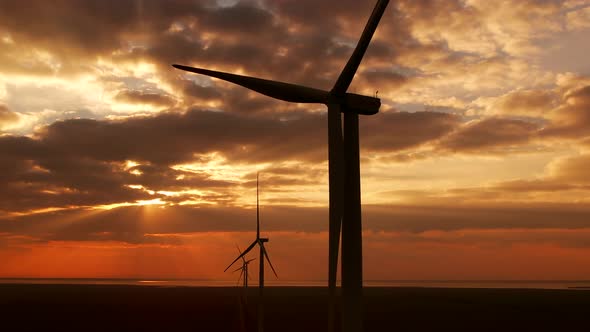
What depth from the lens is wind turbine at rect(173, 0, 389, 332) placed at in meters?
21.6

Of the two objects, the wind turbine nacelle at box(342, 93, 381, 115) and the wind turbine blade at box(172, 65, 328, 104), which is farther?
the wind turbine blade at box(172, 65, 328, 104)

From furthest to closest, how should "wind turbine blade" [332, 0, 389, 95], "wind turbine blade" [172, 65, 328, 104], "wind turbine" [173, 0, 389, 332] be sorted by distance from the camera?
1. "wind turbine blade" [172, 65, 328, 104]
2. "wind turbine blade" [332, 0, 389, 95]
3. "wind turbine" [173, 0, 389, 332]

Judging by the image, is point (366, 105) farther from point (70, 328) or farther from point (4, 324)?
point (4, 324)

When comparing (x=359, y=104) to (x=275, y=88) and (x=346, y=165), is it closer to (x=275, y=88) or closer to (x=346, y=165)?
(x=346, y=165)

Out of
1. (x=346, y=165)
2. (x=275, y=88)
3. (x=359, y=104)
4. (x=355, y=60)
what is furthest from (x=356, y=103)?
(x=275, y=88)

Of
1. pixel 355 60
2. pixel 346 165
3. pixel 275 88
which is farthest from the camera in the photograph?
pixel 275 88

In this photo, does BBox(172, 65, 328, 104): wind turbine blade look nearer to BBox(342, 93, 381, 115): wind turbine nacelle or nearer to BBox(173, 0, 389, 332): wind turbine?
BBox(173, 0, 389, 332): wind turbine

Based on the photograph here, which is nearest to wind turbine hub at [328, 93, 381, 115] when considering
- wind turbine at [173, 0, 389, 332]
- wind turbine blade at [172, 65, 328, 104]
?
wind turbine at [173, 0, 389, 332]

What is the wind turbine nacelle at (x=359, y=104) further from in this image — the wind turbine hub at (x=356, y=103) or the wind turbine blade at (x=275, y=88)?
the wind turbine blade at (x=275, y=88)

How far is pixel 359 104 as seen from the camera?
2484 cm

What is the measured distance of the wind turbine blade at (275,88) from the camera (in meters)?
26.3

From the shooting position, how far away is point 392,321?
9062 cm

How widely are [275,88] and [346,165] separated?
5.91 metres

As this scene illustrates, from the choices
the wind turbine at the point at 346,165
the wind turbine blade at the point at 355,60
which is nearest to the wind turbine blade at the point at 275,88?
the wind turbine at the point at 346,165
